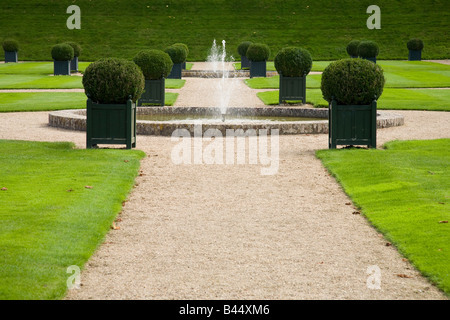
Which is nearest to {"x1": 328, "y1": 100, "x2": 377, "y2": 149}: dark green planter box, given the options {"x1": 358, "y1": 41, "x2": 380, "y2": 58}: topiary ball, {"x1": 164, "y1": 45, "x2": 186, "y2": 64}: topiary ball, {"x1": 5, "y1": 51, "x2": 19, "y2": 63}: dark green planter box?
{"x1": 164, "y1": 45, "x2": 186, "y2": 64}: topiary ball

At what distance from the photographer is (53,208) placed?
8.92 m

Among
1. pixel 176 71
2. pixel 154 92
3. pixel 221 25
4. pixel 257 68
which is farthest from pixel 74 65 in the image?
pixel 221 25

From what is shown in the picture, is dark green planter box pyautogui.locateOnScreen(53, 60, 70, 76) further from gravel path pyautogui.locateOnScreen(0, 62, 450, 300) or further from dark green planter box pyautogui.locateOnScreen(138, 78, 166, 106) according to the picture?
gravel path pyautogui.locateOnScreen(0, 62, 450, 300)

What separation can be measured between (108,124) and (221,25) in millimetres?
56457

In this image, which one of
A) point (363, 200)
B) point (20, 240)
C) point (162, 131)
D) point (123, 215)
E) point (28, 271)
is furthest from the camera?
point (162, 131)

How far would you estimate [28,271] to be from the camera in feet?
20.9

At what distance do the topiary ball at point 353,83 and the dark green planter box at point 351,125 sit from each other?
20 centimetres

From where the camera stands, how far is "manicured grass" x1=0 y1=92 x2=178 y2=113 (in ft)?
76.3

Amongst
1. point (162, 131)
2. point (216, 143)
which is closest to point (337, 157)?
point (216, 143)

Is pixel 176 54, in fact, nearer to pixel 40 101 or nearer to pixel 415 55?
pixel 40 101

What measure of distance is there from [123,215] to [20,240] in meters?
1.71

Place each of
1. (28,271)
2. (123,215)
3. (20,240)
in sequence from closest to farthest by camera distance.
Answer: (28,271)
(20,240)
(123,215)
